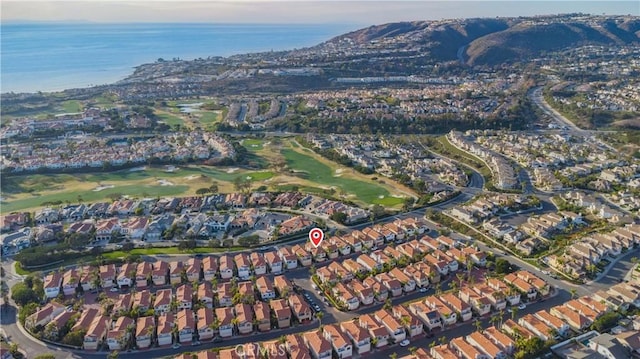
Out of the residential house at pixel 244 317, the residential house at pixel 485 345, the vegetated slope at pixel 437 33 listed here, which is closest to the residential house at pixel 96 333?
the residential house at pixel 244 317

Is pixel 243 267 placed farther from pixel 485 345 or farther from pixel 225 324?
pixel 485 345

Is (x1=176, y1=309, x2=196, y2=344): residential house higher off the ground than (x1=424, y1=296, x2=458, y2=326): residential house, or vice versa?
(x1=424, y1=296, x2=458, y2=326): residential house

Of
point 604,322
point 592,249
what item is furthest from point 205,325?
point 592,249

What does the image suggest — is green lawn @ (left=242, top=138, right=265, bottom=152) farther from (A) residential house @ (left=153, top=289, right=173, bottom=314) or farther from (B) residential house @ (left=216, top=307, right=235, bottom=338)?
(B) residential house @ (left=216, top=307, right=235, bottom=338)

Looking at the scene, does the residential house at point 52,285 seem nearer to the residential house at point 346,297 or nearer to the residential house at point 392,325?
the residential house at point 346,297

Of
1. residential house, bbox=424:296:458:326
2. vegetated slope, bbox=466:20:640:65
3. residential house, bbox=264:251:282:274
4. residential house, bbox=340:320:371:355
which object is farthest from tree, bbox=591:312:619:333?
vegetated slope, bbox=466:20:640:65

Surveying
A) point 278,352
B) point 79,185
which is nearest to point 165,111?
point 79,185
